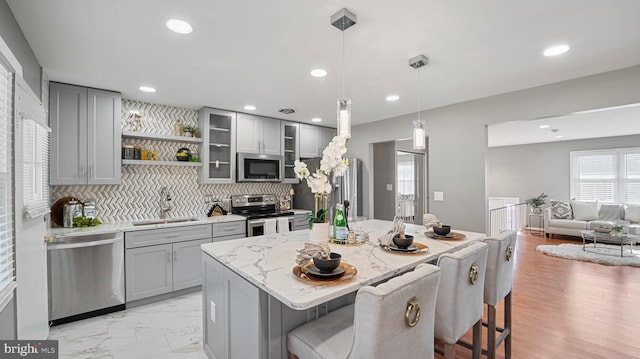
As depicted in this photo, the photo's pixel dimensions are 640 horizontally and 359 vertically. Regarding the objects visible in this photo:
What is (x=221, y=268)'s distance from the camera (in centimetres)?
183

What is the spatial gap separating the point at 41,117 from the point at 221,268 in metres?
1.93

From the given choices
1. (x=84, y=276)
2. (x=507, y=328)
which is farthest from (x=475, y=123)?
(x=84, y=276)

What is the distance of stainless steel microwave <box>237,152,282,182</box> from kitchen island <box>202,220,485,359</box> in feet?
6.73

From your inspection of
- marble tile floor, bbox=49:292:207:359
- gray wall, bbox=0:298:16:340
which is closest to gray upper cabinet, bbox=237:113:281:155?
marble tile floor, bbox=49:292:207:359

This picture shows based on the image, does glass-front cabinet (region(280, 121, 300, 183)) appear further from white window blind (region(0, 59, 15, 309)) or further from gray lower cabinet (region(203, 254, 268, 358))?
white window blind (region(0, 59, 15, 309))

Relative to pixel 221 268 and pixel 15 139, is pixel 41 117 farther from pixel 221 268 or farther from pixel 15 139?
pixel 221 268

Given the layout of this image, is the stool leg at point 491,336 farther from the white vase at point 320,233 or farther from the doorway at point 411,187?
the doorway at point 411,187

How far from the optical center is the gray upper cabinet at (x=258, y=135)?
424 centimetres

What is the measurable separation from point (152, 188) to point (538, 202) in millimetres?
8826

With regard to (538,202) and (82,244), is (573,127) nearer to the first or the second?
(538,202)

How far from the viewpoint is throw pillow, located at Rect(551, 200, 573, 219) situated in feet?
22.4

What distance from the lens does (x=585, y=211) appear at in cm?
668

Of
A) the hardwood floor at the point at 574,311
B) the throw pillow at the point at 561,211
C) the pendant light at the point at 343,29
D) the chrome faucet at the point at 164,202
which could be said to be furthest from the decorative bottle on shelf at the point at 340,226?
the throw pillow at the point at 561,211

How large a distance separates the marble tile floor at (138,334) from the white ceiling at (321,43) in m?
2.41
